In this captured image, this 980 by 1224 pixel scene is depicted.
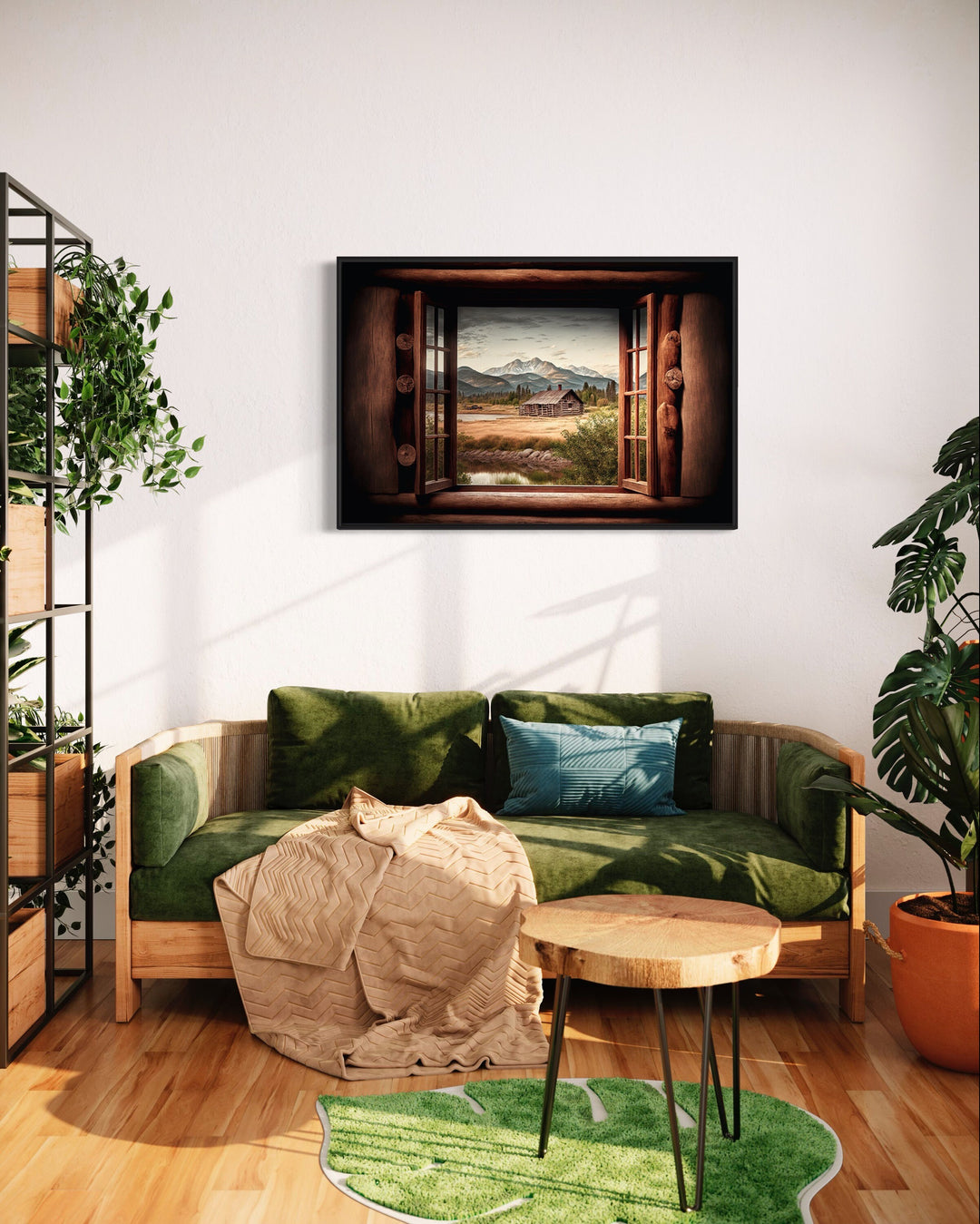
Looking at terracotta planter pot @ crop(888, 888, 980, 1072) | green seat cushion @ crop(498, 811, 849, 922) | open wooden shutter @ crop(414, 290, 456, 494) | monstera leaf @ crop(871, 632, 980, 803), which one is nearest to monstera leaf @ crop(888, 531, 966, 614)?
monstera leaf @ crop(871, 632, 980, 803)

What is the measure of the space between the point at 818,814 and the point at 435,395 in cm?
188

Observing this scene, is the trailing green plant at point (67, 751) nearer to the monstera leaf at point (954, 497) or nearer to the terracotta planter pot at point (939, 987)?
the terracotta planter pot at point (939, 987)

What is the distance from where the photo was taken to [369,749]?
354 centimetres

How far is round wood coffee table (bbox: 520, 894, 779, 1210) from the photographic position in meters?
1.99

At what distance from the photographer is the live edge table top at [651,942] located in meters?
1.99

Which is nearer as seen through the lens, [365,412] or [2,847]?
[2,847]

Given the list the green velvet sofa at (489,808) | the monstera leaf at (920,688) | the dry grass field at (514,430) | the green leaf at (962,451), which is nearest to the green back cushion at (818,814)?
the green velvet sofa at (489,808)

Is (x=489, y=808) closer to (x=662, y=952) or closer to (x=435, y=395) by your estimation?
(x=435, y=395)

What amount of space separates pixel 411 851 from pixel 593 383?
69.5 inches

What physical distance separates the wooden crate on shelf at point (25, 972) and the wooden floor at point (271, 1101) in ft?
0.27

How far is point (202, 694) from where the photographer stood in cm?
381

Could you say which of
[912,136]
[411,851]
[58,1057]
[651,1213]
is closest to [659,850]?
[411,851]

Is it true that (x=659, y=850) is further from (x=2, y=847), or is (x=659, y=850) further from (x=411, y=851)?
(x=2, y=847)

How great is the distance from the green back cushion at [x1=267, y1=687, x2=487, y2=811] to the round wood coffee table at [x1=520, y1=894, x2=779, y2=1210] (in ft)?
3.95
